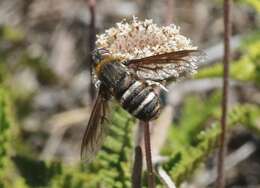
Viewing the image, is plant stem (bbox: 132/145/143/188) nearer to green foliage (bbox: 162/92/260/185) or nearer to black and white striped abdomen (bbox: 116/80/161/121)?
black and white striped abdomen (bbox: 116/80/161/121)

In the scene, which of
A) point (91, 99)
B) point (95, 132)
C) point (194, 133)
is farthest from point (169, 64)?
point (194, 133)

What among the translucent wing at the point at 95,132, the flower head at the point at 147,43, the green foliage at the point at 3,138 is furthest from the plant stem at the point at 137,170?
the green foliage at the point at 3,138

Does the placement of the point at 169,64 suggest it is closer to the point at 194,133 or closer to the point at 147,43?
Result: the point at 147,43

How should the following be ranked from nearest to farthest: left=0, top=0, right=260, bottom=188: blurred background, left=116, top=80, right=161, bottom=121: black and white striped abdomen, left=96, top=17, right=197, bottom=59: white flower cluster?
left=116, top=80, right=161, bottom=121: black and white striped abdomen → left=96, top=17, right=197, bottom=59: white flower cluster → left=0, top=0, right=260, bottom=188: blurred background

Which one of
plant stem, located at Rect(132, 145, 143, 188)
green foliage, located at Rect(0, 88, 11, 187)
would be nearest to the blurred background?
green foliage, located at Rect(0, 88, 11, 187)

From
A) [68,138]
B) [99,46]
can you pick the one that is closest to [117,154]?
[99,46]

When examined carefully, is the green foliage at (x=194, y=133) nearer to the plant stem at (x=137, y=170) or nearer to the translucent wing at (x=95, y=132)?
the plant stem at (x=137, y=170)
